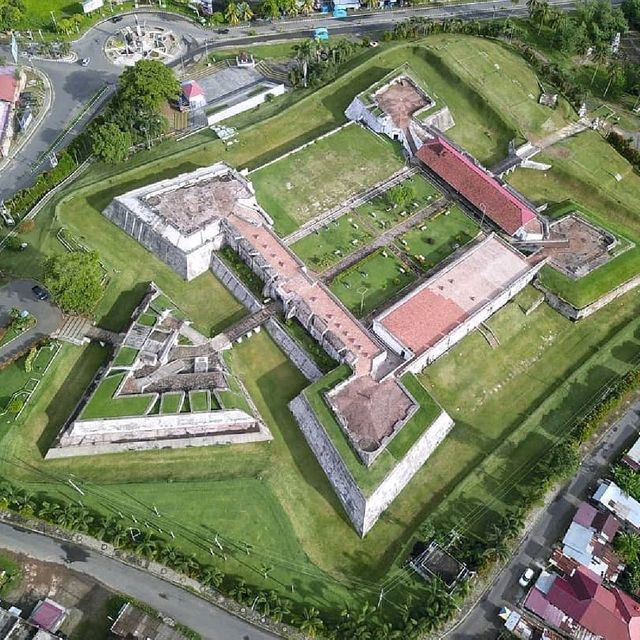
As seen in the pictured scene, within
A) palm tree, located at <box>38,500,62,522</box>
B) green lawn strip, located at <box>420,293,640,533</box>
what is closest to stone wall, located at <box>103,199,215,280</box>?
palm tree, located at <box>38,500,62,522</box>

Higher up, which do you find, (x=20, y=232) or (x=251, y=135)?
(x=251, y=135)

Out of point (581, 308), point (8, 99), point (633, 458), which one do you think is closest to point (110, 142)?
point (8, 99)

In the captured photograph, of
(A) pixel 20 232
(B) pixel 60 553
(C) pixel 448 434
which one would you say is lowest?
(B) pixel 60 553

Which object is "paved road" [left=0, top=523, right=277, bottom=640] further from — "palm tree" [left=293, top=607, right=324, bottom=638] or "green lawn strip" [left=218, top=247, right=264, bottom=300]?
"green lawn strip" [left=218, top=247, right=264, bottom=300]

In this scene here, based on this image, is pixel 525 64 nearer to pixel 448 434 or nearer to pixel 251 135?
pixel 251 135

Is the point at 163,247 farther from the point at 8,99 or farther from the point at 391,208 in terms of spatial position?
the point at 8,99

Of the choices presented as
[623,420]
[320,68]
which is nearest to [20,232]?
[320,68]
